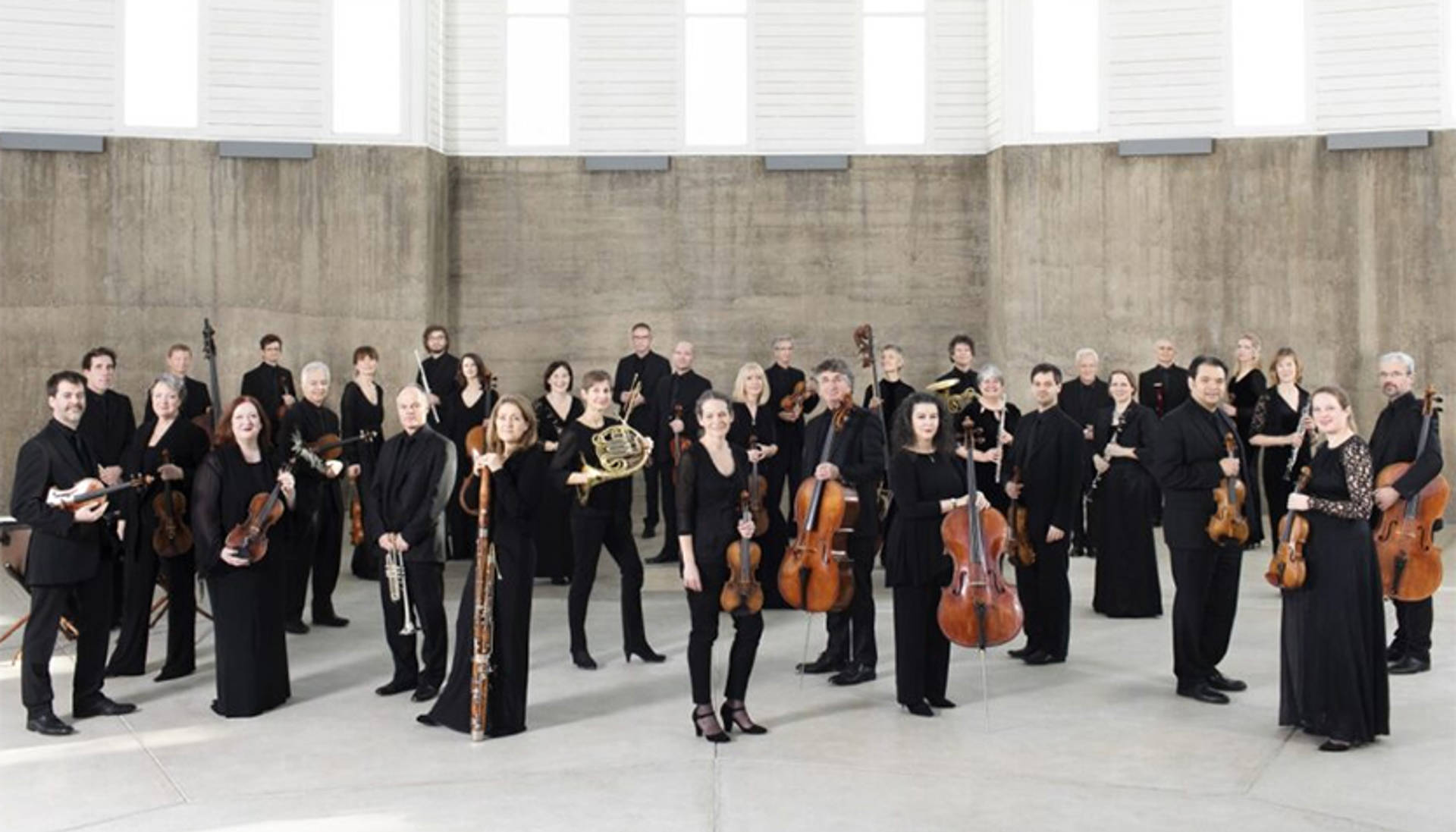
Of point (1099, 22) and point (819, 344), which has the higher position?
point (1099, 22)

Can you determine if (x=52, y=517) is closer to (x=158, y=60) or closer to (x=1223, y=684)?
(x=1223, y=684)

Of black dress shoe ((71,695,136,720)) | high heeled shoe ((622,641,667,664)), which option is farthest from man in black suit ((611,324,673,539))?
black dress shoe ((71,695,136,720))

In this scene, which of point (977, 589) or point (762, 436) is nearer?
point (977, 589)

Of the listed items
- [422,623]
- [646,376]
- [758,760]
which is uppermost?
[646,376]

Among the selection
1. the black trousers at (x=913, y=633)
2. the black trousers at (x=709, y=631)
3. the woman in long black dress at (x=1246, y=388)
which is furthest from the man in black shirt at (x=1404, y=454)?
the woman in long black dress at (x=1246, y=388)

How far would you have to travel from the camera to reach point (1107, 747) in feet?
21.8

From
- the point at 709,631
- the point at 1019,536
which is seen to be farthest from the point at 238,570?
the point at 1019,536

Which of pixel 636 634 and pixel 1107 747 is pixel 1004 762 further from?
pixel 636 634

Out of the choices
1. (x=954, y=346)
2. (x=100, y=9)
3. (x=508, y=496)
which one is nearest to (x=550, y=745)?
(x=508, y=496)

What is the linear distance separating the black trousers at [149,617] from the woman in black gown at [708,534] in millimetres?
3204

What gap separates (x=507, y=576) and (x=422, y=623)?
102 centimetres

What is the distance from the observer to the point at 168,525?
26.6ft

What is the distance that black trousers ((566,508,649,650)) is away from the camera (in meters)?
8.52

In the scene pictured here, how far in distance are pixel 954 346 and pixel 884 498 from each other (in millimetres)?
2619
